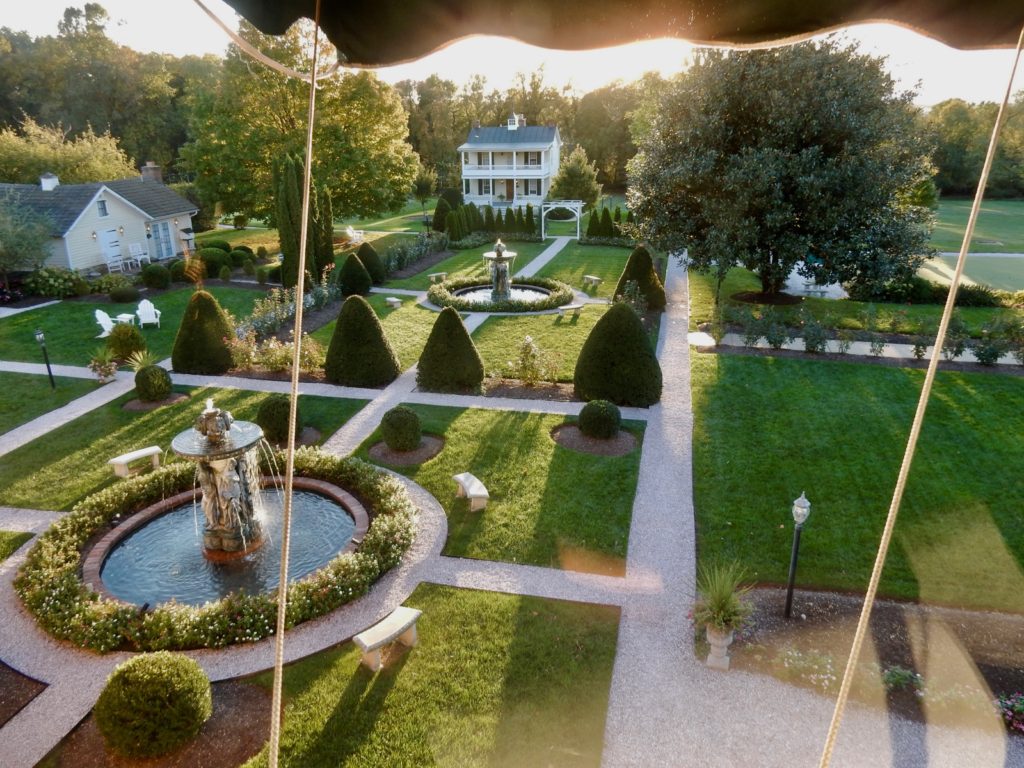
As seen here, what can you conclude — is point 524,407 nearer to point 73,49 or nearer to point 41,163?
point 41,163

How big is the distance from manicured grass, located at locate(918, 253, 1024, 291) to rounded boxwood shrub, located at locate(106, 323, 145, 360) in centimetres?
2889

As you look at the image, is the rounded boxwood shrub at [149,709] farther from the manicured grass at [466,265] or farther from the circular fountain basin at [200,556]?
the manicured grass at [466,265]

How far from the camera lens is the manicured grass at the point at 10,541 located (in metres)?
9.13

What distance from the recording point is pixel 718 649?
7.08 metres

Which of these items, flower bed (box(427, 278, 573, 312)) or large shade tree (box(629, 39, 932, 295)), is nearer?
large shade tree (box(629, 39, 932, 295))

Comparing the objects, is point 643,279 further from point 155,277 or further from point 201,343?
point 155,277

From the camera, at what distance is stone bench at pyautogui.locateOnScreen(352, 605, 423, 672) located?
6902 mm

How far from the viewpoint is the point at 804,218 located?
1978 centimetres

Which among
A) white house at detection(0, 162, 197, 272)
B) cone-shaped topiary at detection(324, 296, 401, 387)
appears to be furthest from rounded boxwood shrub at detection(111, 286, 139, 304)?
cone-shaped topiary at detection(324, 296, 401, 387)

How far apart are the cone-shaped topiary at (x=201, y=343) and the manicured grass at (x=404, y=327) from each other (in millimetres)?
2915

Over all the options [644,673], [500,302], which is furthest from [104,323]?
[644,673]

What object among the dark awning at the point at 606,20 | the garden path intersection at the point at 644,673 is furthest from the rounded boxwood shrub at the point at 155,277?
the dark awning at the point at 606,20

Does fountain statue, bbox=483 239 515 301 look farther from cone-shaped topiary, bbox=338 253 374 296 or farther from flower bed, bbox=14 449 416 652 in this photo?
flower bed, bbox=14 449 416 652

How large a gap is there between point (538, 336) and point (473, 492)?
10175 millimetres
